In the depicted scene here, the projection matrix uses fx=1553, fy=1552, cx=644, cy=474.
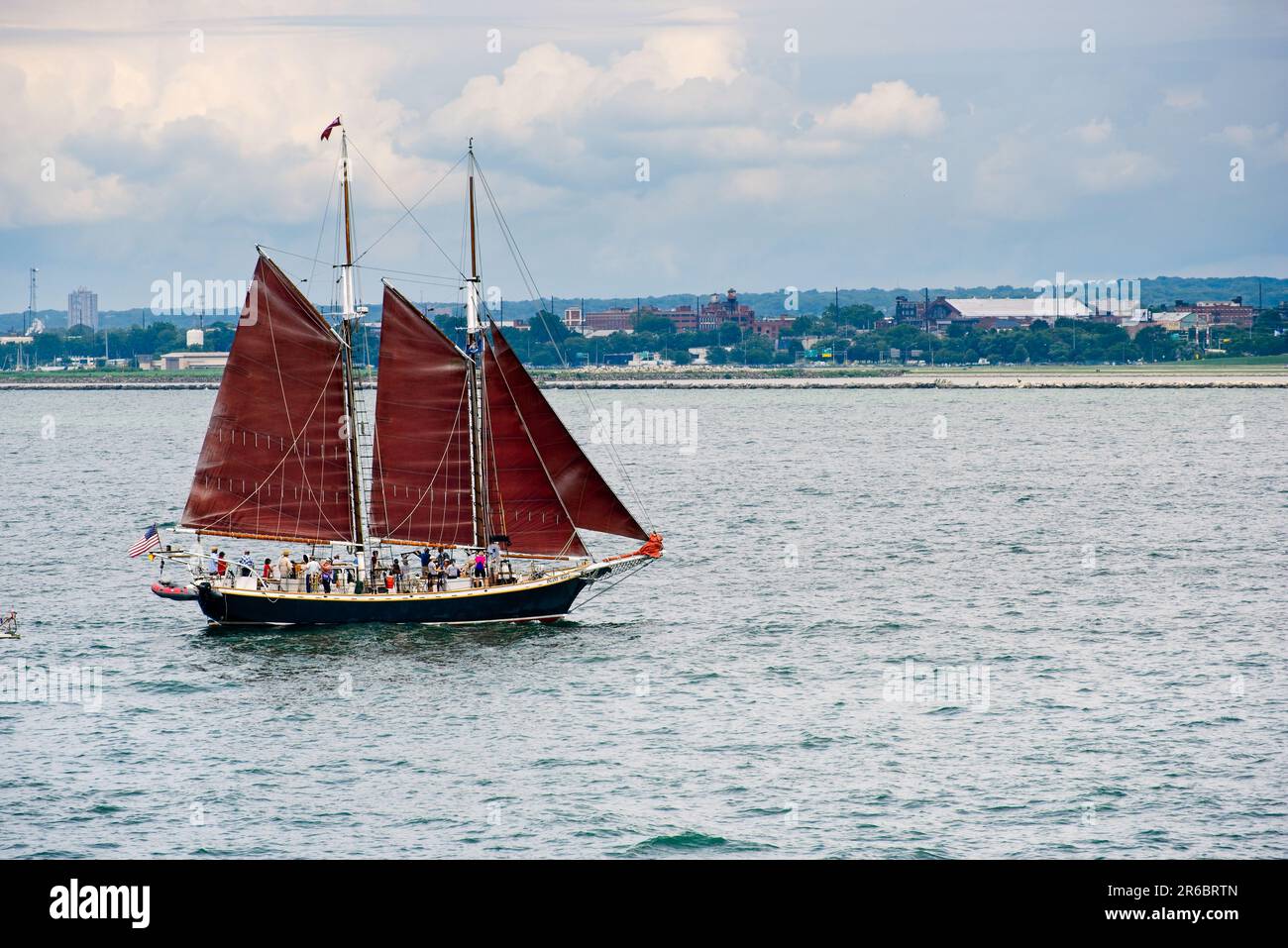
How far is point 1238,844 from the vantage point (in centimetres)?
3172

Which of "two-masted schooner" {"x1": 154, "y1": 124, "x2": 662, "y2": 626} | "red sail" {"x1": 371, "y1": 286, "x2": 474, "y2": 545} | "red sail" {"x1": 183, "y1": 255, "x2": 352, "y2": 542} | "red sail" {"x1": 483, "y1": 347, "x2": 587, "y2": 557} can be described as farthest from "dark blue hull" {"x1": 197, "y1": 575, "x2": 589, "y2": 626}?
"red sail" {"x1": 371, "y1": 286, "x2": 474, "y2": 545}

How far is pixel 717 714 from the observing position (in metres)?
42.1

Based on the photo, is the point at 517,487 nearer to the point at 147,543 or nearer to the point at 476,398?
the point at 476,398

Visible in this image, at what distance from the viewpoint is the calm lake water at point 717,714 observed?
3300 centimetres

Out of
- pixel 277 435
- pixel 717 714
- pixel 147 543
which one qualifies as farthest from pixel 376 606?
pixel 717 714

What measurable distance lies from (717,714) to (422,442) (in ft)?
57.2

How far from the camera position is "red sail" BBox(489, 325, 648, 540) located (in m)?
A: 52.8

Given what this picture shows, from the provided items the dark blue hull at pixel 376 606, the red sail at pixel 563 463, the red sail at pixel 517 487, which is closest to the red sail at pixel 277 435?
the dark blue hull at pixel 376 606

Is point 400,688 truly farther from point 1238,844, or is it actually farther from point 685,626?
point 1238,844

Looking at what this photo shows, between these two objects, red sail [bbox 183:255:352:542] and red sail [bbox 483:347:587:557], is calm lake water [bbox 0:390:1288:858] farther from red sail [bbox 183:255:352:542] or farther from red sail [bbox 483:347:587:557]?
red sail [bbox 183:255:352:542]

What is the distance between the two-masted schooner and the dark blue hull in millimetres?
53
